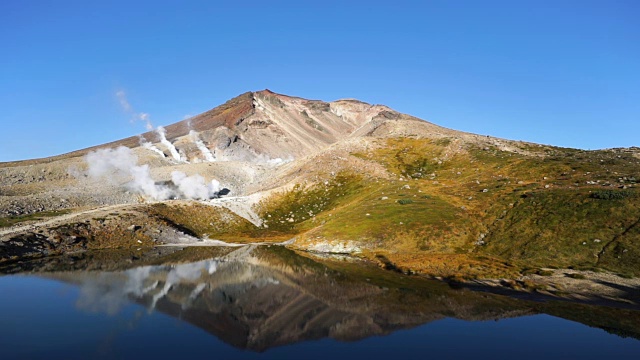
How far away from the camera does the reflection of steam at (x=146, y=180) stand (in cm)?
13738

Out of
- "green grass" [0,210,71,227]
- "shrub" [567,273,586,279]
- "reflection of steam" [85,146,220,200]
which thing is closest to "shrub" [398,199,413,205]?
"shrub" [567,273,586,279]

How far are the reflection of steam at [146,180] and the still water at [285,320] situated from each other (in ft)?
296

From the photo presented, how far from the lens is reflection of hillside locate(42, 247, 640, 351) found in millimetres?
32719

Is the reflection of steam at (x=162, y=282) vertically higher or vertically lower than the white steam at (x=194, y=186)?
lower

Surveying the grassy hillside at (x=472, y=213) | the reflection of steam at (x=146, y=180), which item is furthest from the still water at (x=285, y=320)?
the reflection of steam at (x=146, y=180)

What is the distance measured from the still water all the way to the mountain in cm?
1380

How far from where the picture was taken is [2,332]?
29.4 meters

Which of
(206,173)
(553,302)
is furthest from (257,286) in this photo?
(206,173)

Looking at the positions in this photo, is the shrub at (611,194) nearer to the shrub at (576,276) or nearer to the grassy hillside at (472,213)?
the grassy hillside at (472,213)

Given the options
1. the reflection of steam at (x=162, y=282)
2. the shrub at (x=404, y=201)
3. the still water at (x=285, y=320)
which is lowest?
the still water at (x=285, y=320)

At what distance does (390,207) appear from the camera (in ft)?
281

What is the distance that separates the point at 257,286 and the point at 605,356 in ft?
111

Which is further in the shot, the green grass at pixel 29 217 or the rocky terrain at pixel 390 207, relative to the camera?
the green grass at pixel 29 217

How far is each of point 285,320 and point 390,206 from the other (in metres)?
55.6
